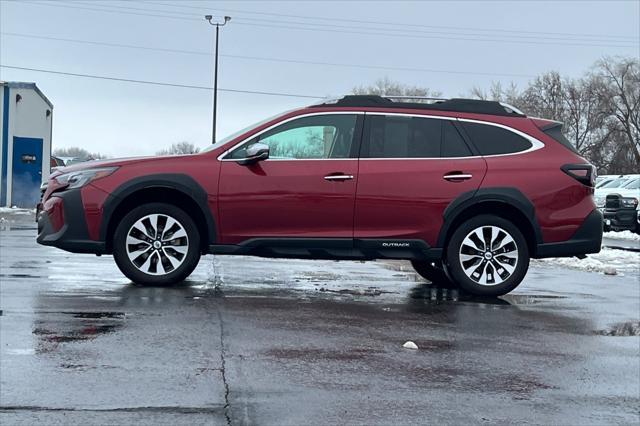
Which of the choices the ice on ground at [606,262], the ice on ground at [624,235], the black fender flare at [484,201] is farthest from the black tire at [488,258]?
the ice on ground at [624,235]

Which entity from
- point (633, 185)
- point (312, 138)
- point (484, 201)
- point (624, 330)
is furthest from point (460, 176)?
point (633, 185)

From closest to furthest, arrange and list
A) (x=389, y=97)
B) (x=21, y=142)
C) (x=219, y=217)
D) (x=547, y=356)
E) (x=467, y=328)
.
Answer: (x=547, y=356), (x=467, y=328), (x=219, y=217), (x=389, y=97), (x=21, y=142)

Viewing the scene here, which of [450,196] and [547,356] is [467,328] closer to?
[547,356]

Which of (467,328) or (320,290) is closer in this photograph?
(467,328)

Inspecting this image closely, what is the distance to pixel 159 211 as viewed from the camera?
26.6ft

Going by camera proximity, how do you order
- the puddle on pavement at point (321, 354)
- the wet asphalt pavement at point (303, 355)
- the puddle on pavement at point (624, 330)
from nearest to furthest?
the wet asphalt pavement at point (303, 355), the puddle on pavement at point (321, 354), the puddle on pavement at point (624, 330)

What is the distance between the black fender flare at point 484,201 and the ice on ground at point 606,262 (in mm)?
4414

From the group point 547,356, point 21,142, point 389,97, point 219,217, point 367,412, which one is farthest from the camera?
point 21,142

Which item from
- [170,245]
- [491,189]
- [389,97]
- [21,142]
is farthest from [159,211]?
[21,142]

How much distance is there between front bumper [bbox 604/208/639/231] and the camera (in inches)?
955

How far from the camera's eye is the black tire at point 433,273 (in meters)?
9.51

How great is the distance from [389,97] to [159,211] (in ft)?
8.47

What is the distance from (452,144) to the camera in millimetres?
8508

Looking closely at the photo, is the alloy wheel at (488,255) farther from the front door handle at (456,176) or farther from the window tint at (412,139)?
the window tint at (412,139)
